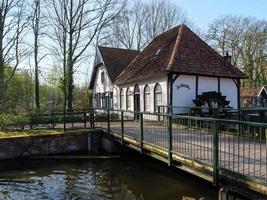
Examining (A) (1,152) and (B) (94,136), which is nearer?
(A) (1,152)

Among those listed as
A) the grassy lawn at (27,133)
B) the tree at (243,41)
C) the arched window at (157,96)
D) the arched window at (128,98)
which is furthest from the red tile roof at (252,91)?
the grassy lawn at (27,133)

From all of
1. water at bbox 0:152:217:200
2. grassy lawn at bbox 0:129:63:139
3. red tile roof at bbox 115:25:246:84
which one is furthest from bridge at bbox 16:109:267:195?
red tile roof at bbox 115:25:246:84

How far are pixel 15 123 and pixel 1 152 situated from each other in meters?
2.91

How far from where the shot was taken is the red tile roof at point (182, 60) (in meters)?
20.3

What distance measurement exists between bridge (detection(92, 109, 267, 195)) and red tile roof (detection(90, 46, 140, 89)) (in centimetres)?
1652

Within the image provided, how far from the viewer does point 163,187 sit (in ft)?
34.4

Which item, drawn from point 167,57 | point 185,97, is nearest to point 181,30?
point 167,57

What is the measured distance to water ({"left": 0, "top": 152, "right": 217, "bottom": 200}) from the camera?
32.7 feet

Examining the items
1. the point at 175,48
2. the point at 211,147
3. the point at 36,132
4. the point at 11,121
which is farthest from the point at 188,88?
the point at 211,147

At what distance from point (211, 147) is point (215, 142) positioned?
1118mm

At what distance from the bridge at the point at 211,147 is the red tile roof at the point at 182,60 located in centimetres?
734

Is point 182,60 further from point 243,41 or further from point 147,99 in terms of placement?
point 243,41

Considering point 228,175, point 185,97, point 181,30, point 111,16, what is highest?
point 111,16

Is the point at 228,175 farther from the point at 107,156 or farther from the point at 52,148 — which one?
the point at 52,148
